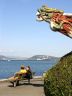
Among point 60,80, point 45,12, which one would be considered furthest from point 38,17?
point 60,80

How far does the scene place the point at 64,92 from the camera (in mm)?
9055

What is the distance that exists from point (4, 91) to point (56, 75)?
1044cm

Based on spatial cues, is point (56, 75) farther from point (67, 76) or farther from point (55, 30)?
point (55, 30)

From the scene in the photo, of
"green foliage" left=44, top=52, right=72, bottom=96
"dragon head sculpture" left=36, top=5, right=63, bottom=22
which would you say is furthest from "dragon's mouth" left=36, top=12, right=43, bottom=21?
"green foliage" left=44, top=52, right=72, bottom=96

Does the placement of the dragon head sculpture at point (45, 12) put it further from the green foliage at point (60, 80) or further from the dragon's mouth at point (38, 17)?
the green foliage at point (60, 80)

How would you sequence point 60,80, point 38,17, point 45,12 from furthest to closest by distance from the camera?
point 38,17 → point 45,12 → point 60,80

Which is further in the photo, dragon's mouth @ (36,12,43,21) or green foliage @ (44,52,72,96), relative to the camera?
dragon's mouth @ (36,12,43,21)

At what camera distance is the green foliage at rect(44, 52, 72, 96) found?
9.02 m

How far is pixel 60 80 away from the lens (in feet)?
30.3

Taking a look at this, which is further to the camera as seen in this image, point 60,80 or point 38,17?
point 38,17

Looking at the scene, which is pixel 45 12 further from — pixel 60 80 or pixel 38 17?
pixel 60 80

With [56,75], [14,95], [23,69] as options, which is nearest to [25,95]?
[14,95]

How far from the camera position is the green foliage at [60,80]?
9016mm

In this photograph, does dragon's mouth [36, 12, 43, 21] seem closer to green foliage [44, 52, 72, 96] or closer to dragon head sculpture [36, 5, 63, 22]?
dragon head sculpture [36, 5, 63, 22]
